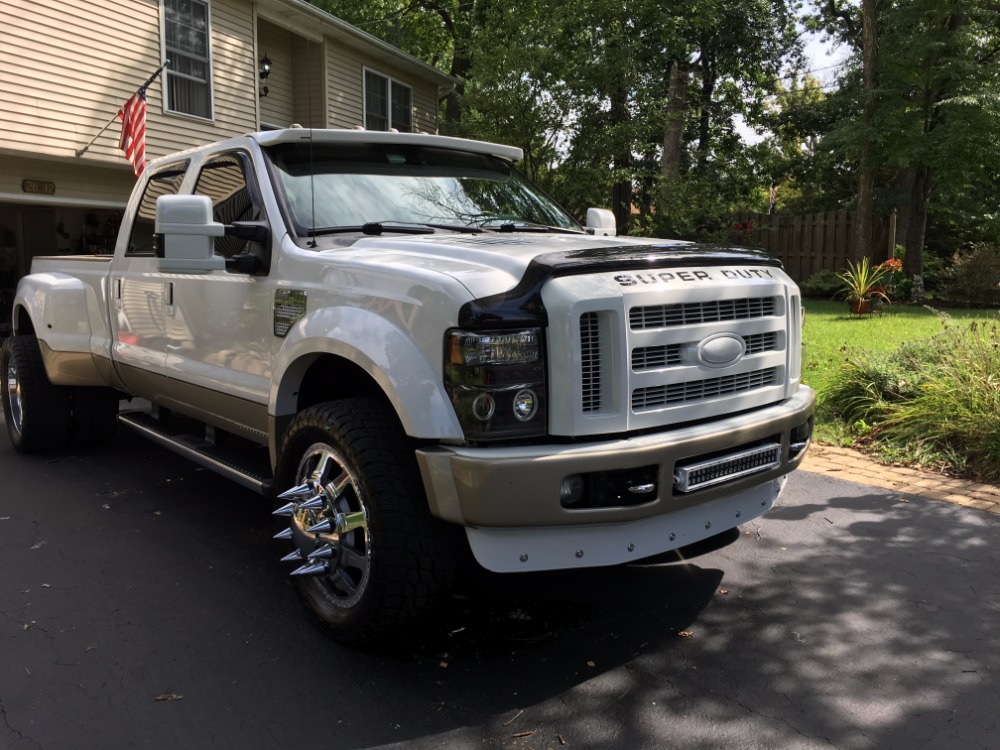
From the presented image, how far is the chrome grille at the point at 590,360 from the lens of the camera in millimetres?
2780

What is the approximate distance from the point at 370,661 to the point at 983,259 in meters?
15.6

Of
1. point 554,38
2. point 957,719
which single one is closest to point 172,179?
point 957,719

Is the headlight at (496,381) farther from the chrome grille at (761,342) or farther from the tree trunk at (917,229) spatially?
the tree trunk at (917,229)

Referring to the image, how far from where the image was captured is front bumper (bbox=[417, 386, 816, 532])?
104 inches

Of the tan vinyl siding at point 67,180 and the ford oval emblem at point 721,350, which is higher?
the tan vinyl siding at point 67,180

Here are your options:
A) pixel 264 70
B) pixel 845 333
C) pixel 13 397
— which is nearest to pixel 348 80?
pixel 264 70

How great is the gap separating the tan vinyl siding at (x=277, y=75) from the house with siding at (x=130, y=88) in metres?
0.02

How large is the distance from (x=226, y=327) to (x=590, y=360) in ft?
6.76

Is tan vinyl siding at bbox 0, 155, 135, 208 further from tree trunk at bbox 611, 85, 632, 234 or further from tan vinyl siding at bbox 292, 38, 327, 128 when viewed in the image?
tree trunk at bbox 611, 85, 632, 234

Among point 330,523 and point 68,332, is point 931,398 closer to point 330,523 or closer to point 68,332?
point 330,523

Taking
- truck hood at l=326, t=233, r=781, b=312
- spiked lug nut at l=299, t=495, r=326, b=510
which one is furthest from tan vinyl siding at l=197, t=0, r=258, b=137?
spiked lug nut at l=299, t=495, r=326, b=510

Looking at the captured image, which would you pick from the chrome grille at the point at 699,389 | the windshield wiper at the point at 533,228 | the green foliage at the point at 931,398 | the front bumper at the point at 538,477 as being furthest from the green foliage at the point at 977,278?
the front bumper at the point at 538,477

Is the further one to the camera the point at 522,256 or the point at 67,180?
the point at 67,180

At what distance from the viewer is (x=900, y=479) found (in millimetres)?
5488
